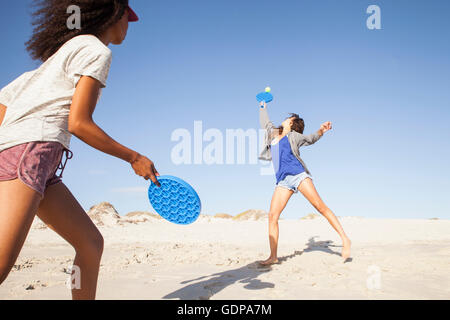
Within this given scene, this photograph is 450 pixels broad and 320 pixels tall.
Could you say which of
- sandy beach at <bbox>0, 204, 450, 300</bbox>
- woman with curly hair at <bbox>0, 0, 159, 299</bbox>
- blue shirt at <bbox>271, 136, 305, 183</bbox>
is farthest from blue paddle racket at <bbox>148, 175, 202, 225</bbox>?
blue shirt at <bbox>271, 136, 305, 183</bbox>

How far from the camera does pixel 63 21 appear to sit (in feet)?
7.03

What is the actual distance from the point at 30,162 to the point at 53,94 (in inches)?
15.7

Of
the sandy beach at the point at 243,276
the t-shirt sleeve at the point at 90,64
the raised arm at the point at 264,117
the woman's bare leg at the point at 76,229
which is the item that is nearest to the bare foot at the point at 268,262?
the sandy beach at the point at 243,276

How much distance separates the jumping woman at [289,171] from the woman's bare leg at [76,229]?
3301 mm

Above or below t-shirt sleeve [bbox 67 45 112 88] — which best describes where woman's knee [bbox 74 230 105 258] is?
below

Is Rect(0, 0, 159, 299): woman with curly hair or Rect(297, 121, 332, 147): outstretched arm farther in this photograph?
Rect(297, 121, 332, 147): outstretched arm

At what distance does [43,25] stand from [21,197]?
127 centimetres

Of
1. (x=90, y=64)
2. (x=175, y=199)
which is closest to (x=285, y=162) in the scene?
(x=175, y=199)

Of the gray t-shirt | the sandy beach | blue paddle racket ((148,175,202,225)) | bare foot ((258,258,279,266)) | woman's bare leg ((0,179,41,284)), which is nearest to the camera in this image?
woman's bare leg ((0,179,41,284))

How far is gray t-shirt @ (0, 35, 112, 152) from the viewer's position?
175 cm

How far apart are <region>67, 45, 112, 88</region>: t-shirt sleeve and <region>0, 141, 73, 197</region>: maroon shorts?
1.26ft

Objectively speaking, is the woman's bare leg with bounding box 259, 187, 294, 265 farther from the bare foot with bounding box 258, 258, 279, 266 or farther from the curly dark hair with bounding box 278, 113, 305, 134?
the curly dark hair with bounding box 278, 113, 305, 134

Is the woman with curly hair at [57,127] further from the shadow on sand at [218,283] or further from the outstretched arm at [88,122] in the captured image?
the shadow on sand at [218,283]
